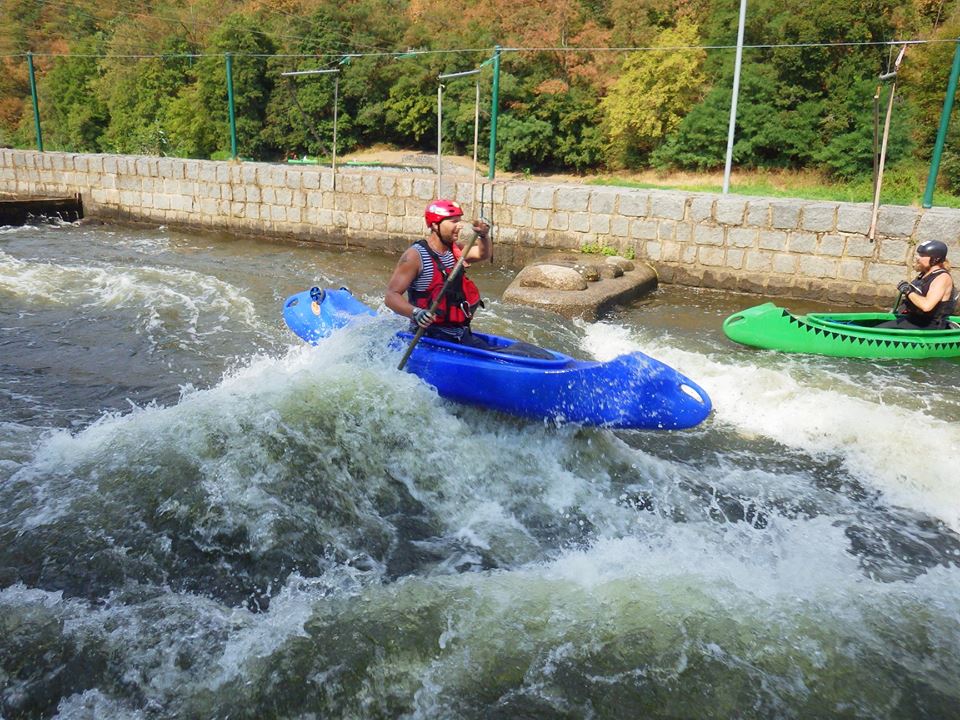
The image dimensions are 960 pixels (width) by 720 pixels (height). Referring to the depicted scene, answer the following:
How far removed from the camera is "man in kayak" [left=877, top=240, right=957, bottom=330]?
21.0ft

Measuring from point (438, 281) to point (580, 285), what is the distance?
3.74m

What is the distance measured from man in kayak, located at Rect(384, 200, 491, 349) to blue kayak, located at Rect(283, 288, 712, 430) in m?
0.21

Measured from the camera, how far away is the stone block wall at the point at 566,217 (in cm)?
862

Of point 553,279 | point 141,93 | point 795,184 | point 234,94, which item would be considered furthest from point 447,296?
point 141,93

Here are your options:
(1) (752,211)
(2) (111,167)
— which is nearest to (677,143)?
(1) (752,211)

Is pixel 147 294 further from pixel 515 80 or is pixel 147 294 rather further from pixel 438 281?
pixel 515 80

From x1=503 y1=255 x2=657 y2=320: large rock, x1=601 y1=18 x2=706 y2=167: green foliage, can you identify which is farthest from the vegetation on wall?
x1=503 y1=255 x2=657 y2=320: large rock

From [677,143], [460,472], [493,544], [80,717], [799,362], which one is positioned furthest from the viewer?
[677,143]

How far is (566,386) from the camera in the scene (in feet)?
14.7

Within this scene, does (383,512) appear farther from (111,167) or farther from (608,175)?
(608,175)

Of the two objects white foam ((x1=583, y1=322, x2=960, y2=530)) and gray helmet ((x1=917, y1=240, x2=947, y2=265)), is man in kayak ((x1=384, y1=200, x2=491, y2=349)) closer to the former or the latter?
white foam ((x1=583, y1=322, x2=960, y2=530))

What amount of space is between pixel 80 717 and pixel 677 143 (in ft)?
67.6

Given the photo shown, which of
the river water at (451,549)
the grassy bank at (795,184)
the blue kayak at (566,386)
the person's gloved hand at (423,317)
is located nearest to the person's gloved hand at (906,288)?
the river water at (451,549)

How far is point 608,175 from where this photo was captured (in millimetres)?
22578
